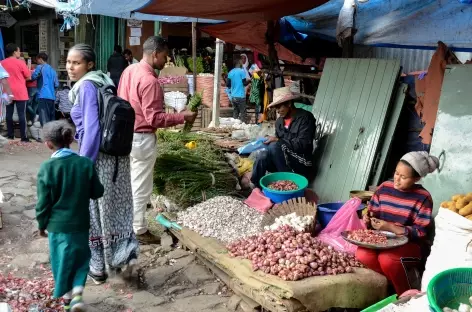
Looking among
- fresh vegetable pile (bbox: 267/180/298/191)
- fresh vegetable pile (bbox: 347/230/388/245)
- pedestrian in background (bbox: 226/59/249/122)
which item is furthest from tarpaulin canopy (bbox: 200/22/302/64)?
fresh vegetable pile (bbox: 347/230/388/245)

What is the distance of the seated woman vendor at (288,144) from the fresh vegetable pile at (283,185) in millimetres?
414

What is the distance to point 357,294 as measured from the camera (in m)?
3.56

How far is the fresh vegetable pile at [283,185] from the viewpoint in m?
5.16

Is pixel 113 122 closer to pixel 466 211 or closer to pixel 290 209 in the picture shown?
pixel 290 209

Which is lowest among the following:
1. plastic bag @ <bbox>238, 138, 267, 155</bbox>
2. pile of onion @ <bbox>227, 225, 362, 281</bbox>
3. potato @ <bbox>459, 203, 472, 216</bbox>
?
pile of onion @ <bbox>227, 225, 362, 281</bbox>

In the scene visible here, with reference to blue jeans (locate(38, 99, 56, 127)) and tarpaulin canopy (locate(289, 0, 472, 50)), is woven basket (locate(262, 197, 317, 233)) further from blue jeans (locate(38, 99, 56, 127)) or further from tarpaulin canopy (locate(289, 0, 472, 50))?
blue jeans (locate(38, 99, 56, 127))

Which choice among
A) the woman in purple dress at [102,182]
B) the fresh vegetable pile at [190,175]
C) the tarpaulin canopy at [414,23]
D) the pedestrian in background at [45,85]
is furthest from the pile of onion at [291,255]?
the pedestrian in background at [45,85]

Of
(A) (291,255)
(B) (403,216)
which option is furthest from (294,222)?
(B) (403,216)

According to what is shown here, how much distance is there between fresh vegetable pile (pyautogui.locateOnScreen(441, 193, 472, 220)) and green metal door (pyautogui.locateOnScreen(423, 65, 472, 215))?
0.71 m

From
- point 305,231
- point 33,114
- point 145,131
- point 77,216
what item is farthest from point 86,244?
point 33,114

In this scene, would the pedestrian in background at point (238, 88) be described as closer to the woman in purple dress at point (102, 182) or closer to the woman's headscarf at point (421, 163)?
the woman in purple dress at point (102, 182)

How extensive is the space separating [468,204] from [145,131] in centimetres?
293

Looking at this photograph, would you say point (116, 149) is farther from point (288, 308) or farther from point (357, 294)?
point (357, 294)

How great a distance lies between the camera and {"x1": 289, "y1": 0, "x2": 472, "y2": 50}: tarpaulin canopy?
443cm
